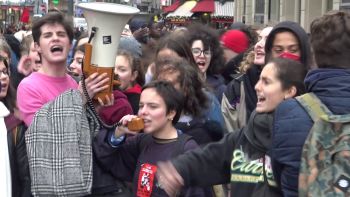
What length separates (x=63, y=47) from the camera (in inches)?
159

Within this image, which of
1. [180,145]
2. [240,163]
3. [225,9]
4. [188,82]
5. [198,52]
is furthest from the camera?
[225,9]

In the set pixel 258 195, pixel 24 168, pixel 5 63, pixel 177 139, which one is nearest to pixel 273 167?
pixel 258 195

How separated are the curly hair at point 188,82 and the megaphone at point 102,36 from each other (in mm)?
666

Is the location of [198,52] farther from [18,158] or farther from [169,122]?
[18,158]

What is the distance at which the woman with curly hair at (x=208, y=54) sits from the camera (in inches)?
208

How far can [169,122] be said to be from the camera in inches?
149

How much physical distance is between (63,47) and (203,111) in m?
1.05

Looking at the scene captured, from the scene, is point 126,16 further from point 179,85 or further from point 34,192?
point 34,192

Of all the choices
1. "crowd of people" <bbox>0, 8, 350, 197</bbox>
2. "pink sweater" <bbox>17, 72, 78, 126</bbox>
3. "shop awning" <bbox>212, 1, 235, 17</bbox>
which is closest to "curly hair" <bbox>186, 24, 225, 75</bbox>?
"crowd of people" <bbox>0, 8, 350, 197</bbox>

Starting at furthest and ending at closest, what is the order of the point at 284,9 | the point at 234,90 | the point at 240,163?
the point at 284,9 → the point at 234,90 → the point at 240,163

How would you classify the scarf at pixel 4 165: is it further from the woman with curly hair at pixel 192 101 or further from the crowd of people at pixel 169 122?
the woman with curly hair at pixel 192 101

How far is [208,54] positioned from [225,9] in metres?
30.3

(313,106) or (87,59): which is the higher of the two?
(87,59)

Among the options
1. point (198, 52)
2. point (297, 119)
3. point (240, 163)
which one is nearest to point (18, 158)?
point (240, 163)
